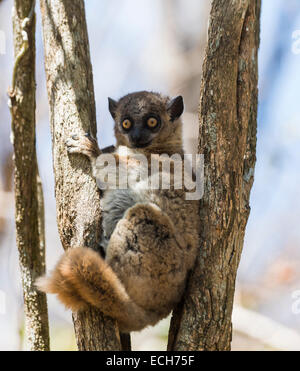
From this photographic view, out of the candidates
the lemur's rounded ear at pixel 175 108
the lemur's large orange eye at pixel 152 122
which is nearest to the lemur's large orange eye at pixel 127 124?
the lemur's large orange eye at pixel 152 122

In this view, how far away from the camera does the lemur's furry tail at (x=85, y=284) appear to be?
344cm

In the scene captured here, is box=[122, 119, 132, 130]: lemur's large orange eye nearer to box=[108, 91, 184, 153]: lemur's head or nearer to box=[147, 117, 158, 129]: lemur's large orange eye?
box=[108, 91, 184, 153]: lemur's head

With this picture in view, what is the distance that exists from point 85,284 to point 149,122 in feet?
7.05

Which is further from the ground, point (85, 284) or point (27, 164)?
point (27, 164)

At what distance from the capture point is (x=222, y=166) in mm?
3732

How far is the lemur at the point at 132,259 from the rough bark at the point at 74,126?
0.39 ft

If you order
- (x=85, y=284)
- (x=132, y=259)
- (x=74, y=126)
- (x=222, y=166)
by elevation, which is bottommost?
(x=85, y=284)

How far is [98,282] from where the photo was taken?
3518mm

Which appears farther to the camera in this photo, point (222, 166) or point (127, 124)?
point (127, 124)

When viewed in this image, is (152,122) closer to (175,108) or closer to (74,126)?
(175,108)

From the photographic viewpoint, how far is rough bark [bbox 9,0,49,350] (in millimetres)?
4586

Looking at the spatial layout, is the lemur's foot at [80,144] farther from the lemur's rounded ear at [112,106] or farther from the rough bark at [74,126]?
the lemur's rounded ear at [112,106]

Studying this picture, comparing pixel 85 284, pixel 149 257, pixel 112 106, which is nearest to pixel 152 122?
pixel 112 106
